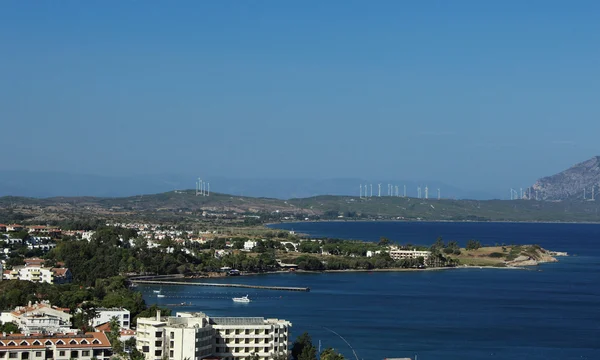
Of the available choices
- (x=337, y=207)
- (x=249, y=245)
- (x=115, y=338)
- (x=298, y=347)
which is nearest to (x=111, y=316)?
(x=115, y=338)

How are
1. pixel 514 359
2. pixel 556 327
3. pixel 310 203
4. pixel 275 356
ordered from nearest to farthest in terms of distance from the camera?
pixel 275 356
pixel 514 359
pixel 556 327
pixel 310 203

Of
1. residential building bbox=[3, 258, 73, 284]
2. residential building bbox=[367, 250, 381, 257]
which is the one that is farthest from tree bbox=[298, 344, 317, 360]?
residential building bbox=[367, 250, 381, 257]

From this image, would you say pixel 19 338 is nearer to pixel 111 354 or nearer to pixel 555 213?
pixel 111 354

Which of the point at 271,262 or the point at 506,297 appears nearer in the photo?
the point at 506,297

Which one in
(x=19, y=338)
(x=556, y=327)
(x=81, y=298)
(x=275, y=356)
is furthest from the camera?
(x=556, y=327)

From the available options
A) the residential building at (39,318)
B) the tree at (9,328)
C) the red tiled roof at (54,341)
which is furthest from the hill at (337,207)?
the red tiled roof at (54,341)

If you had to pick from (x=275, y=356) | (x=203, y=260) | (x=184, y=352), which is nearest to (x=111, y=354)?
(x=184, y=352)
